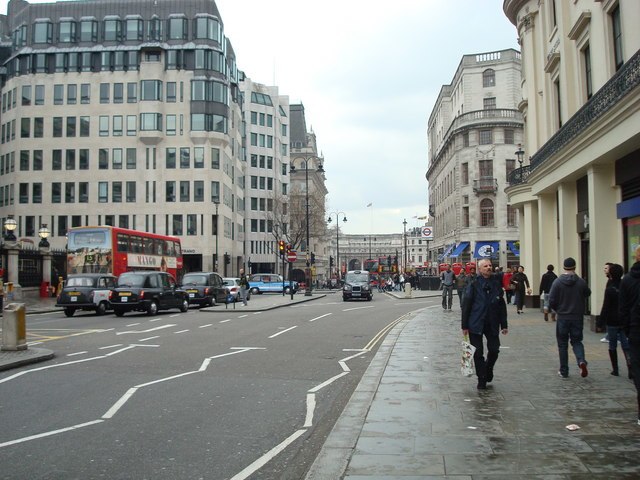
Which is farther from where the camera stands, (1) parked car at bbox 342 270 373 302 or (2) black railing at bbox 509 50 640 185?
(1) parked car at bbox 342 270 373 302

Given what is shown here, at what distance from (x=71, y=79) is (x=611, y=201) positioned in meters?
58.5

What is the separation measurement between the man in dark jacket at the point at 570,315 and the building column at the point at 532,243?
16.8m

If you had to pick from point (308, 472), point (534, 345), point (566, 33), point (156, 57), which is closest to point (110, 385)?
point (308, 472)

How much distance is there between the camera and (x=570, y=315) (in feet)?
29.6

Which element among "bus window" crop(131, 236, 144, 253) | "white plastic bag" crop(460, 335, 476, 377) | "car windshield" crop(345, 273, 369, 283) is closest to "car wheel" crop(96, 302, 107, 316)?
"bus window" crop(131, 236, 144, 253)

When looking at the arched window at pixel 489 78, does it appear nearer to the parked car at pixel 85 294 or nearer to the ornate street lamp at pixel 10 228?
the ornate street lamp at pixel 10 228

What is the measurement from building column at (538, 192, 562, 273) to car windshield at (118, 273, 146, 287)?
16175 millimetres

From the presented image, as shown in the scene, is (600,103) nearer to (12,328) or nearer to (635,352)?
(635,352)

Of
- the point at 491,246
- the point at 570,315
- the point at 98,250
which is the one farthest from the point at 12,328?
the point at 491,246

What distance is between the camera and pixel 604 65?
52.7 ft

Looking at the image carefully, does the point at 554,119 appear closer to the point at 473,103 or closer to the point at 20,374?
the point at 20,374

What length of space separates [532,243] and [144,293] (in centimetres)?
1630

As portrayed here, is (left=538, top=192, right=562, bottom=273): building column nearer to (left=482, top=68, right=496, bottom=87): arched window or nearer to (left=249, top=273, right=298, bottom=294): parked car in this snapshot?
(left=249, top=273, right=298, bottom=294): parked car

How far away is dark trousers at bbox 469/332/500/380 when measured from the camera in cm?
821
